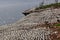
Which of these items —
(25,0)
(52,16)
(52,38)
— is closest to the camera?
(52,38)

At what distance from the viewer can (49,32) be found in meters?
39.6

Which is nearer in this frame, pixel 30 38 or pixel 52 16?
pixel 30 38

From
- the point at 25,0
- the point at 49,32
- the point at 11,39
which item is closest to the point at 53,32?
the point at 49,32

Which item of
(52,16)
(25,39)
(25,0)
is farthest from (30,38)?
(25,0)

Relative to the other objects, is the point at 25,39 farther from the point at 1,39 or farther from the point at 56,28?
the point at 56,28

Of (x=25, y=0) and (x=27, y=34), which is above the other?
(x=27, y=34)

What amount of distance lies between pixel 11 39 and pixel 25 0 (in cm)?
16089

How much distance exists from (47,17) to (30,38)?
20.3 meters

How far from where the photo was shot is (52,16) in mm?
56281

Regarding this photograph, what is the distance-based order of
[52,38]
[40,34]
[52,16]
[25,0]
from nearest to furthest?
1. [52,38]
2. [40,34]
3. [52,16]
4. [25,0]

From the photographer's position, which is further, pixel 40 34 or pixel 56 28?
pixel 56 28

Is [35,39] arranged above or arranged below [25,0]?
above

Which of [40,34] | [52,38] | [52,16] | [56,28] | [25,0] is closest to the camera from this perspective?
[52,38]

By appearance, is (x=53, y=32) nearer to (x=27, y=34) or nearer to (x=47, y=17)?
(x=27, y=34)
